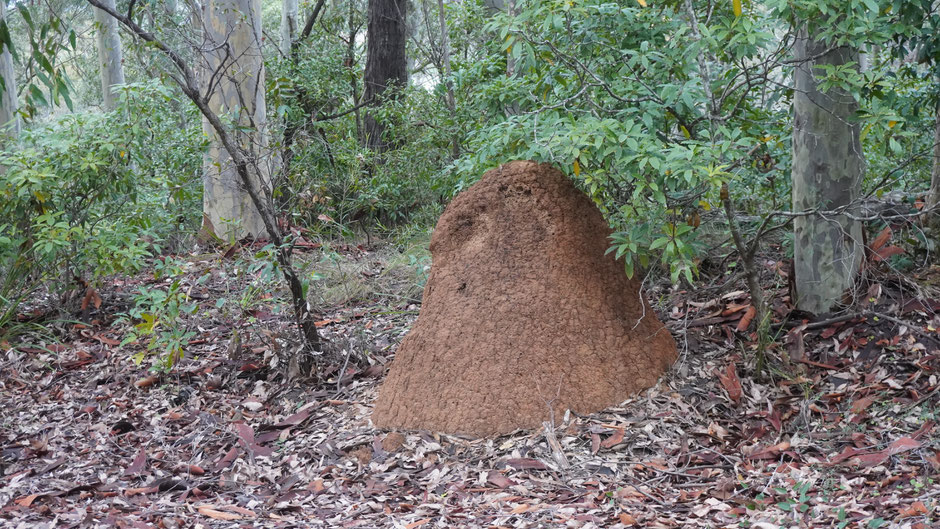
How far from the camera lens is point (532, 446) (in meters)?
4.18

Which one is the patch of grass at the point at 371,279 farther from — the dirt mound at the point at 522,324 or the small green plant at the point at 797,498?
the small green plant at the point at 797,498

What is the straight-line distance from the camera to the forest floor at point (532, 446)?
3600 mm

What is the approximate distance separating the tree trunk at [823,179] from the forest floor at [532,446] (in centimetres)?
26

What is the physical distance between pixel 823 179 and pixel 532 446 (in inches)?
96.9

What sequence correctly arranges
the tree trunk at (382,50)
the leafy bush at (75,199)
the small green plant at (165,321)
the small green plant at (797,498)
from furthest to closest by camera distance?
the tree trunk at (382,50)
the leafy bush at (75,199)
the small green plant at (165,321)
the small green plant at (797,498)

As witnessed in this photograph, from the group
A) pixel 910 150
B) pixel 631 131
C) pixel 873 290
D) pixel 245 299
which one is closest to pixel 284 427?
pixel 245 299

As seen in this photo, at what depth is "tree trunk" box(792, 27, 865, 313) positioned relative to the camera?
4766 mm

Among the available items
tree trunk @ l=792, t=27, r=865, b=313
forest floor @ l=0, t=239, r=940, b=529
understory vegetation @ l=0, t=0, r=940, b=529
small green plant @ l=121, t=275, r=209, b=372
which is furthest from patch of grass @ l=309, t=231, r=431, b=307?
tree trunk @ l=792, t=27, r=865, b=313

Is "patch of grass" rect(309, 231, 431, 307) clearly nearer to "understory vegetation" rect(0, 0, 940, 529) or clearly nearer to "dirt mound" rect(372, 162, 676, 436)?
"understory vegetation" rect(0, 0, 940, 529)

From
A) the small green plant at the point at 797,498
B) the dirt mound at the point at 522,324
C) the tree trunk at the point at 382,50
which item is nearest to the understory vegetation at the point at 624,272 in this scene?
the small green plant at the point at 797,498

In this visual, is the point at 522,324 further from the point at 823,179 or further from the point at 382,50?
the point at 382,50

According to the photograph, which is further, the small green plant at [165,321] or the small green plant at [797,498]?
the small green plant at [165,321]

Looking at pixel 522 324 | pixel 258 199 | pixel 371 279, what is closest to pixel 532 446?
pixel 522 324

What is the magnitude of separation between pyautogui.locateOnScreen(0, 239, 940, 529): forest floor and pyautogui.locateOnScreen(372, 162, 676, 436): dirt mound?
148mm
